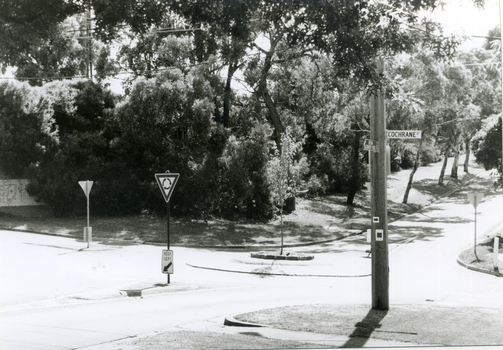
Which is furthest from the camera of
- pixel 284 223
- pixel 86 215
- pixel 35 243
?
pixel 284 223

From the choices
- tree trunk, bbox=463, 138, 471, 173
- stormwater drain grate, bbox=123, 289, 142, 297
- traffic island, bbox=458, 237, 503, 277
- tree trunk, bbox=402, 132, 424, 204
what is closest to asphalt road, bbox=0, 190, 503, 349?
stormwater drain grate, bbox=123, 289, 142, 297

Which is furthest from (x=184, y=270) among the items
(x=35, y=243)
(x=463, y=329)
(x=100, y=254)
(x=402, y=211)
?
(x=463, y=329)

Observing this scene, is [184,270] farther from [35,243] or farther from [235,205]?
[35,243]

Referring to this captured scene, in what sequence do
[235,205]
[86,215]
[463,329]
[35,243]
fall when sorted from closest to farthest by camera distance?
[463,329], [35,243], [86,215], [235,205]

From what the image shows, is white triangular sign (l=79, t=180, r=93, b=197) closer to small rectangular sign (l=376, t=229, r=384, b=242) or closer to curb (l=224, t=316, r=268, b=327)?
curb (l=224, t=316, r=268, b=327)

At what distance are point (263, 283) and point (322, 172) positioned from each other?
121 inches

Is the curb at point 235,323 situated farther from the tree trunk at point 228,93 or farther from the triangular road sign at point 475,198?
the tree trunk at point 228,93

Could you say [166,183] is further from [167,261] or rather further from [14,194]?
[14,194]

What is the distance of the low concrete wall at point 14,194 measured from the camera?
35.3ft

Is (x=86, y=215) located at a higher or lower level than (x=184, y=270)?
higher

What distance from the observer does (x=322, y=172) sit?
13.0 m

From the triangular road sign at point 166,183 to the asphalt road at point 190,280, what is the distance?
1.17m

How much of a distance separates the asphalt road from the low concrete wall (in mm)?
598

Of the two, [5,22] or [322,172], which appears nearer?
[5,22]
